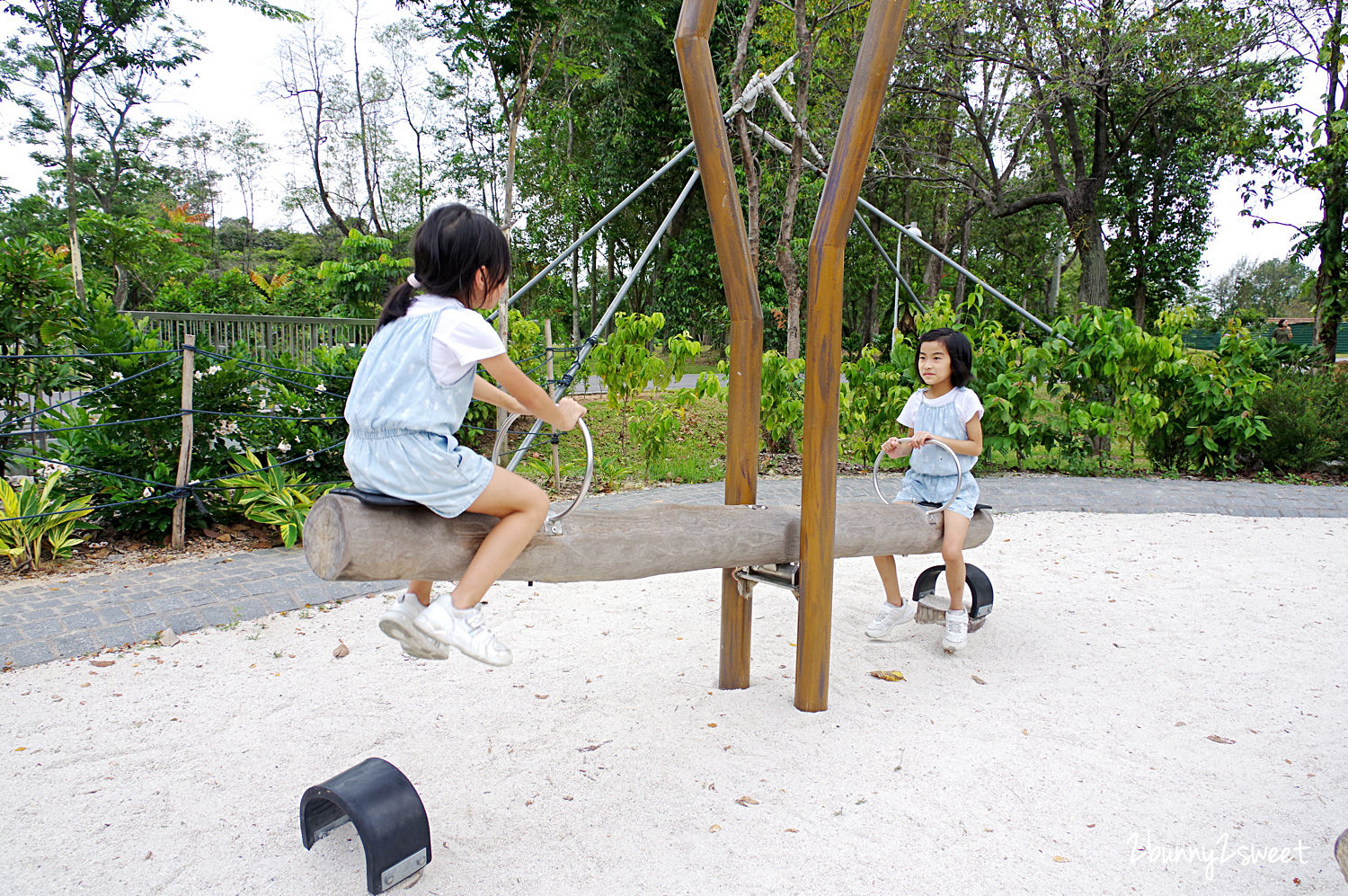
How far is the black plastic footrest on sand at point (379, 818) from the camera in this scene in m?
2.01

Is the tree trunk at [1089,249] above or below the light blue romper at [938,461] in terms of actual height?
above

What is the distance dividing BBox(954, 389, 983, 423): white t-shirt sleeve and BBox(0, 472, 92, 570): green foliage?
480 centimetres

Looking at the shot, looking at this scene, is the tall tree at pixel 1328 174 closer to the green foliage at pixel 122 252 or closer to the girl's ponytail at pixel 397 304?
the girl's ponytail at pixel 397 304

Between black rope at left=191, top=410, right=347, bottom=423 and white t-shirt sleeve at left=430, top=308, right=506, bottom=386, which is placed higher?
white t-shirt sleeve at left=430, top=308, right=506, bottom=386

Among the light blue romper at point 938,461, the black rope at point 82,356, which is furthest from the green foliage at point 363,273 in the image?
the light blue romper at point 938,461

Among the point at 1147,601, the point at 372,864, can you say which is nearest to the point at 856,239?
the point at 1147,601

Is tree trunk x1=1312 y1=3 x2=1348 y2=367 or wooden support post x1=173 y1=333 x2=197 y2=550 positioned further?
tree trunk x1=1312 y1=3 x2=1348 y2=367

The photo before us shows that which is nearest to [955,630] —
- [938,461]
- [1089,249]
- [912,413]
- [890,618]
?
[890,618]

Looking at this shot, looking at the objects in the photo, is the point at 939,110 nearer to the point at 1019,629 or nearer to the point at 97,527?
the point at 1019,629

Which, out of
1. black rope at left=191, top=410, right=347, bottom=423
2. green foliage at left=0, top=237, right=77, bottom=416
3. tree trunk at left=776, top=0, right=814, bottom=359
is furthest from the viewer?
tree trunk at left=776, top=0, right=814, bottom=359

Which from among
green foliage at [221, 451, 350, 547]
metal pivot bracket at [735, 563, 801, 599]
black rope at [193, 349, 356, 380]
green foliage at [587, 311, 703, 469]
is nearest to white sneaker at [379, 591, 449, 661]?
metal pivot bracket at [735, 563, 801, 599]

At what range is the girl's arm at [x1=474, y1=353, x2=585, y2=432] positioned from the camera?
6.61 feet

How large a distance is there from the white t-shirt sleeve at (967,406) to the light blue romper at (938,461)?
13 millimetres

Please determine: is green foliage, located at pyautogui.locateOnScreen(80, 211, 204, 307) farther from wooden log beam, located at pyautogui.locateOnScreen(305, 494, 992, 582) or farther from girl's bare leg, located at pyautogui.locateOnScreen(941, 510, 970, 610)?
girl's bare leg, located at pyautogui.locateOnScreen(941, 510, 970, 610)
